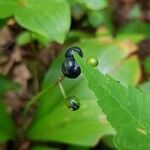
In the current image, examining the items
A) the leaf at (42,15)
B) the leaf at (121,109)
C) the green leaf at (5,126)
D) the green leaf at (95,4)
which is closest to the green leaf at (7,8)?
the leaf at (42,15)

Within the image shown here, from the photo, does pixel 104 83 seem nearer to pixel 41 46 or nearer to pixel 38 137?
pixel 38 137

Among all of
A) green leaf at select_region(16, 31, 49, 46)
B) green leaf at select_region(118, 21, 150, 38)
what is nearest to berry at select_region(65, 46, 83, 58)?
green leaf at select_region(16, 31, 49, 46)

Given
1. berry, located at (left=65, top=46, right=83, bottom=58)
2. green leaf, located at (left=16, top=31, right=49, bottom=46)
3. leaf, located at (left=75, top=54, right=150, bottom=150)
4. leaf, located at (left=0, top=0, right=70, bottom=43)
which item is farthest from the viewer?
green leaf, located at (left=16, top=31, right=49, bottom=46)

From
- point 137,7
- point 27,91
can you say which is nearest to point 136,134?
point 27,91

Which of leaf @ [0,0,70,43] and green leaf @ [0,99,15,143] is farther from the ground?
leaf @ [0,0,70,43]

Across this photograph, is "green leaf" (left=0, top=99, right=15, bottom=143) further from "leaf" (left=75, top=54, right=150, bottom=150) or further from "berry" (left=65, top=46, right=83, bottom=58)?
"leaf" (left=75, top=54, right=150, bottom=150)

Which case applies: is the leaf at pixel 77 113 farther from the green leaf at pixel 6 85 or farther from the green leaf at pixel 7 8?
the green leaf at pixel 7 8

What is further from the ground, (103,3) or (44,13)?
(44,13)

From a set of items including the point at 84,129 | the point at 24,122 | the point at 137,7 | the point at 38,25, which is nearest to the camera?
the point at 38,25
